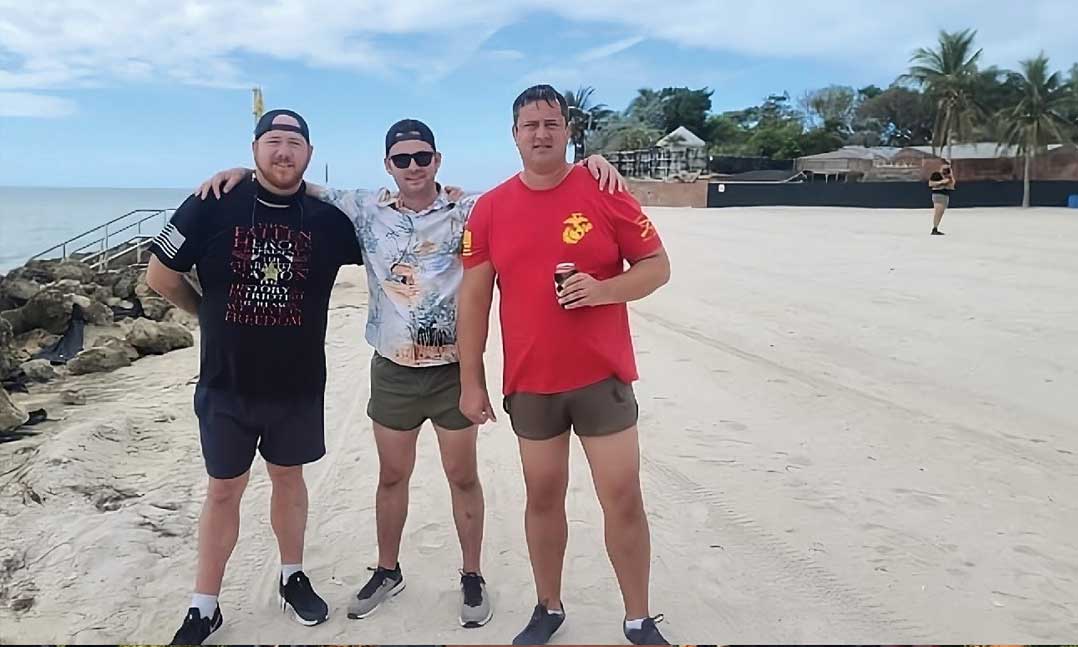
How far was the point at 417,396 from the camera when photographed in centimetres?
352

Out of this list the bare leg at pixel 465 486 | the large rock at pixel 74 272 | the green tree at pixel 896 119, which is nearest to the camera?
the bare leg at pixel 465 486

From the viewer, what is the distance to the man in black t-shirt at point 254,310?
10.7 feet

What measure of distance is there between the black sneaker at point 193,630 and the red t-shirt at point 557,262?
1.57 m

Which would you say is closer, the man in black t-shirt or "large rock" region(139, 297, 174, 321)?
the man in black t-shirt

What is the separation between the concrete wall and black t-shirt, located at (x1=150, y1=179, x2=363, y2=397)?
1393 inches

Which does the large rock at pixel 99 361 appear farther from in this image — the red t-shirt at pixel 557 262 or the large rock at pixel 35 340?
the red t-shirt at pixel 557 262

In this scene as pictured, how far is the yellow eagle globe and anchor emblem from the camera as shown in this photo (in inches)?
119

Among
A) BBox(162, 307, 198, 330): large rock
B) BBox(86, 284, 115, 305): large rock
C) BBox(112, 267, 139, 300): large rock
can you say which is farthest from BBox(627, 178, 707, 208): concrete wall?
BBox(162, 307, 198, 330): large rock

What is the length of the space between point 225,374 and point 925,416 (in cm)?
500

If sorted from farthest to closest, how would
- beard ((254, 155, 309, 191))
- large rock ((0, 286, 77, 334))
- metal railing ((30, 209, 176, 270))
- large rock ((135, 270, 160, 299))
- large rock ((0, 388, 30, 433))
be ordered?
1. metal railing ((30, 209, 176, 270))
2. large rock ((135, 270, 160, 299))
3. large rock ((0, 286, 77, 334))
4. large rock ((0, 388, 30, 433))
5. beard ((254, 155, 309, 191))

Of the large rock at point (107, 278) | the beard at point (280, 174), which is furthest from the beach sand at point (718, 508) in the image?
the large rock at point (107, 278)

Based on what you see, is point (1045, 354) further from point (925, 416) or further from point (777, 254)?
point (777, 254)

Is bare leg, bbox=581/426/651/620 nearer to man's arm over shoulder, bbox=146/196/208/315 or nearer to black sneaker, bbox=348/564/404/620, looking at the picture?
black sneaker, bbox=348/564/404/620

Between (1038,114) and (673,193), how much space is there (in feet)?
69.5
